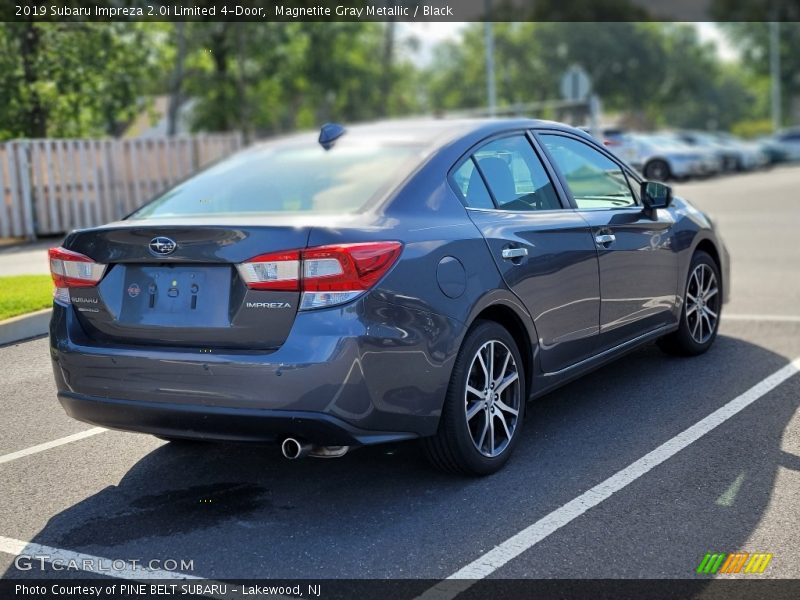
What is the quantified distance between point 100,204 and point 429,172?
42.4 ft

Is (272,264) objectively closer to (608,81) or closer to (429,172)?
(429,172)

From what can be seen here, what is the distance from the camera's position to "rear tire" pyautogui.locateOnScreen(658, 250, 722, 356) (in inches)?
269

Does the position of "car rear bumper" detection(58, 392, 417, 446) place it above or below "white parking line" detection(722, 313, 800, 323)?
above

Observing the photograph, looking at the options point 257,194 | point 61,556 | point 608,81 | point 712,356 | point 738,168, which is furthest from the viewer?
point 608,81

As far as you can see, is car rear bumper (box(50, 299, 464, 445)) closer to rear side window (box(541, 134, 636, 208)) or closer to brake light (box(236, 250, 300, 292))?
brake light (box(236, 250, 300, 292))

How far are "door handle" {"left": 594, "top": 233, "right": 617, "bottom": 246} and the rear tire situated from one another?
121cm

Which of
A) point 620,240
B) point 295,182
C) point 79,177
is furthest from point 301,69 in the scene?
point 295,182

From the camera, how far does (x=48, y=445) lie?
17.7 feet

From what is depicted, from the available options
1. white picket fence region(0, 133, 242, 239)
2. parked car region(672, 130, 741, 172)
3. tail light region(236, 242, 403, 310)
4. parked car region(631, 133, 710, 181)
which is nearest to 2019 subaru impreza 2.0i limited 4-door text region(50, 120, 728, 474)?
tail light region(236, 242, 403, 310)

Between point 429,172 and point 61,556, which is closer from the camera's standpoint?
point 61,556

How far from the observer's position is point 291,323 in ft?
A: 13.2

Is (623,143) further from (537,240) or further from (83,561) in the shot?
(83,561)

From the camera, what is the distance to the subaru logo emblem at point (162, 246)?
165 inches

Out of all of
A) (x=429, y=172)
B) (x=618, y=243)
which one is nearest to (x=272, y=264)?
(x=429, y=172)
